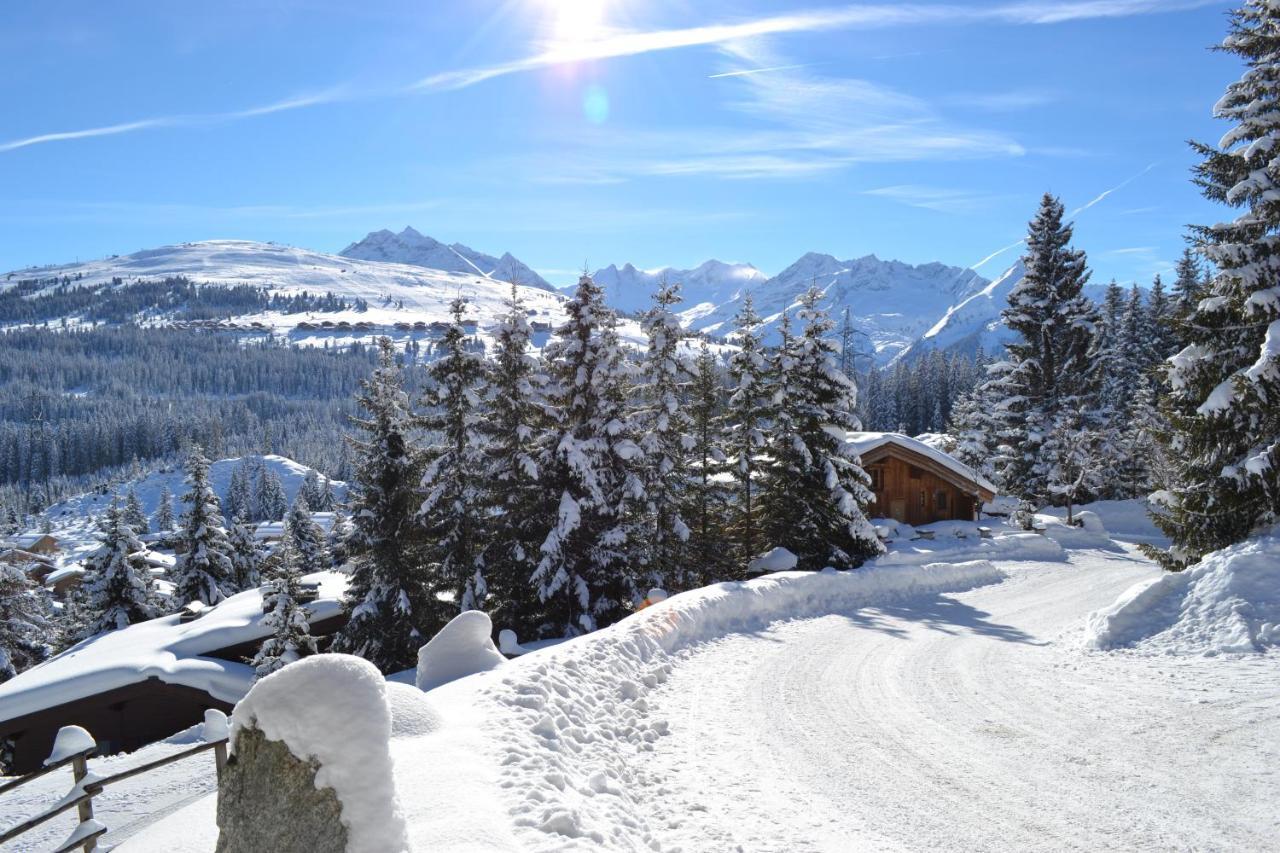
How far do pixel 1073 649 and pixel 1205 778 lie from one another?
18.4 feet

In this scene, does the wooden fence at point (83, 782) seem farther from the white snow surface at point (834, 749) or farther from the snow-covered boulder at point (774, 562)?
the snow-covered boulder at point (774, 562)

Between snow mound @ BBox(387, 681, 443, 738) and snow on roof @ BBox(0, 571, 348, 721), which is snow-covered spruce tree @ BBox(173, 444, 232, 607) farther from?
snow mound @ BBox(387, 681, 443, 738)

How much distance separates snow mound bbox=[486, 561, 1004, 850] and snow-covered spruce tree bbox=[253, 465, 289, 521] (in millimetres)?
143178

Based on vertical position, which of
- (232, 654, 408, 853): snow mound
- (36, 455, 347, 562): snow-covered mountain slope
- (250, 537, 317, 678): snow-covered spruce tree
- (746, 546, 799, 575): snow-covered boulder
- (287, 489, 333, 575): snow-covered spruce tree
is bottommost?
(36, 455, 347, 562): snow-covered mountain slope

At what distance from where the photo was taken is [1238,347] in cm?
1598

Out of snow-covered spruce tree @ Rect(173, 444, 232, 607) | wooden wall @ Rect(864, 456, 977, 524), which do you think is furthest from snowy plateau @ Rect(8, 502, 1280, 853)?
snow-covered spruce tree @ Rect(173, 444, 232, 607)

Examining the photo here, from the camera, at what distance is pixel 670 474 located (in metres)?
25.0

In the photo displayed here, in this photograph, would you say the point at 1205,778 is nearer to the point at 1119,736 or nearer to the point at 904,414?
the point at 1119,736

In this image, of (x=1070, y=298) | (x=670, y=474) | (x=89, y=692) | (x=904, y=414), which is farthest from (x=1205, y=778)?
(x=904, y=414)

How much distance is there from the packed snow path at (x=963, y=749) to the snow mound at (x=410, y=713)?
2.42 meters

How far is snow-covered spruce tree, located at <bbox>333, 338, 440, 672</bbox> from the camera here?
2359cm

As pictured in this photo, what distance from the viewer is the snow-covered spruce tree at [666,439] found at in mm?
24359

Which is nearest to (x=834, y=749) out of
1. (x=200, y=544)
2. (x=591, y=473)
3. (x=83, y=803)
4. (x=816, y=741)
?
(x=816, y=741)

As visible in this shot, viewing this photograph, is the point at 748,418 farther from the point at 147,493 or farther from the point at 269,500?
the point at 147,493
